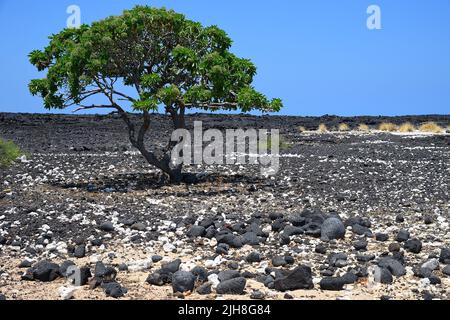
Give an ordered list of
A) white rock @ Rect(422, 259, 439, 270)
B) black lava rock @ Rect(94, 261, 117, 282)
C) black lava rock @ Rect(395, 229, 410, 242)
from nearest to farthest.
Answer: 1. black lava rock @ Rect(94, 261, 117, 282)
2. white rock @ Rect(422, 259, 439, 270)
3. black lava rock @ Rect(395, 229, 410, 242)

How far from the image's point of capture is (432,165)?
2103 centimetres

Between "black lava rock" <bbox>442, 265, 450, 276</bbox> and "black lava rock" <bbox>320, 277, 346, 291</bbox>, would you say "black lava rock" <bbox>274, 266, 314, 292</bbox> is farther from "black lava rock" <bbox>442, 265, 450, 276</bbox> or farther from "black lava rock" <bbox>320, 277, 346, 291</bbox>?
"black lava rock" <bbox>442, 265, 450, 276</bbox>

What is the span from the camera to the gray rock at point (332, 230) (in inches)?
409

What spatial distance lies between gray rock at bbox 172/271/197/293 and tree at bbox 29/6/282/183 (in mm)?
8132

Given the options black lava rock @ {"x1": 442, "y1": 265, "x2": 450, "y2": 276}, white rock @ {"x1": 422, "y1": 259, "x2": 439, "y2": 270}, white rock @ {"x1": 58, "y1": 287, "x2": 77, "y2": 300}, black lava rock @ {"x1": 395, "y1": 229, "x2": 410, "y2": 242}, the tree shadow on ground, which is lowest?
white rock @ {"x1": 58, "y1": 287, "x2": 77, "y2": 300}

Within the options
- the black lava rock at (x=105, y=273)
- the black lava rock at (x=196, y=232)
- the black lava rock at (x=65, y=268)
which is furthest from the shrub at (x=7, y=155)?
the black lava rock at (x=105, y=273)

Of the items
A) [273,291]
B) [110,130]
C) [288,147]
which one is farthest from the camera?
[110,130]

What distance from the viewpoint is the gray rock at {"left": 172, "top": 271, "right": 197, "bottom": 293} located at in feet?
26.1

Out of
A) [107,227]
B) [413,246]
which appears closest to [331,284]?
[413,246]

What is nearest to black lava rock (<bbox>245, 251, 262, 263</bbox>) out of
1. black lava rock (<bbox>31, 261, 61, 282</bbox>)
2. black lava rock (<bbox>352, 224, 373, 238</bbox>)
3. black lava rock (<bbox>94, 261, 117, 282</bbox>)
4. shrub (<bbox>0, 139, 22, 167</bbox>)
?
black lava rock (<bbox>94, 261, 117, 282</bbox>)

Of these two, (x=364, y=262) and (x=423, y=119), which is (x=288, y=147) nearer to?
(x=364, y=262)

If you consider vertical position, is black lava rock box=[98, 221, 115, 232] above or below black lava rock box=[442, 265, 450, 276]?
above

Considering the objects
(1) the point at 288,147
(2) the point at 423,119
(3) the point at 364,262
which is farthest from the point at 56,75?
(2) the point at 423,119
